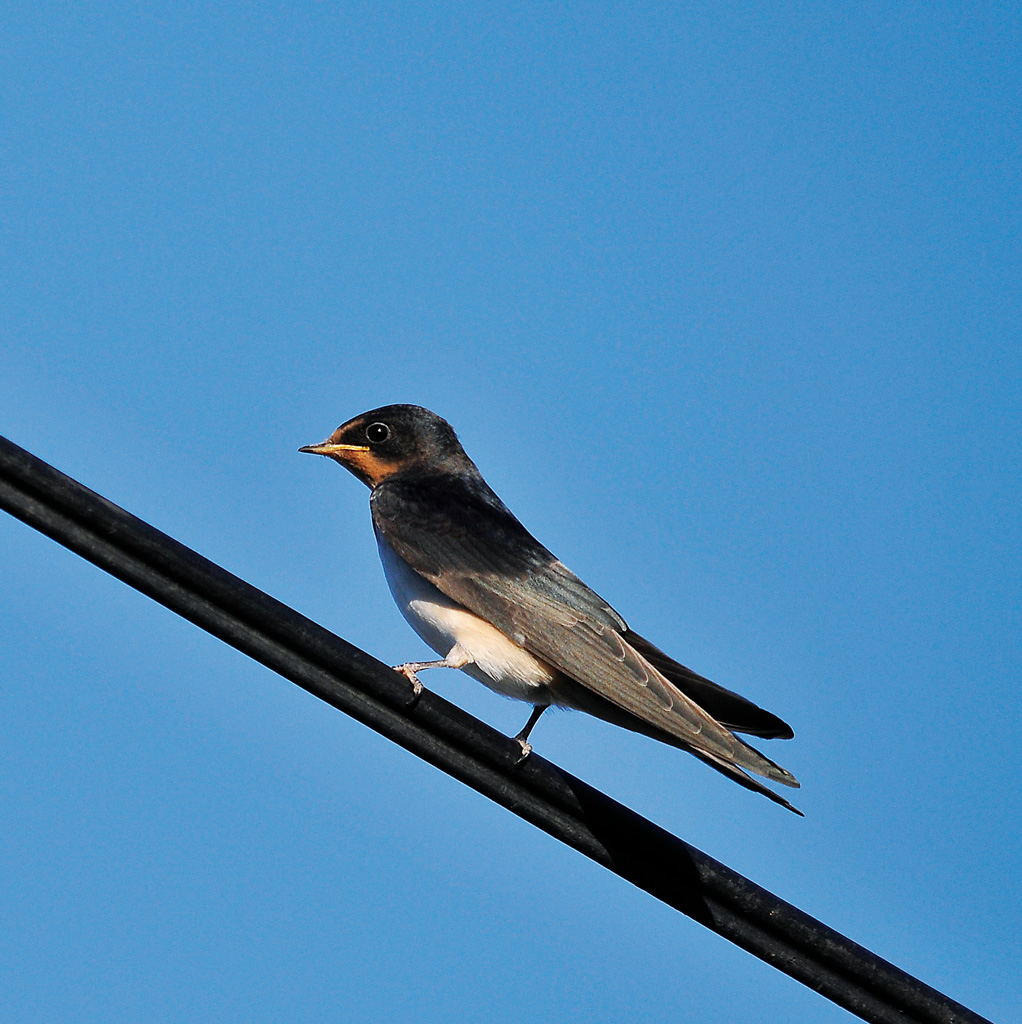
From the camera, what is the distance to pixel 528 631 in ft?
18.7

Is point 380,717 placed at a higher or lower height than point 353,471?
lower

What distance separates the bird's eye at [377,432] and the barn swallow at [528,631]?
0.59 meters

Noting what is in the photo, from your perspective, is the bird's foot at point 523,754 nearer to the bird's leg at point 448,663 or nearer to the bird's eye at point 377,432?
the bird's leg at point 448,663

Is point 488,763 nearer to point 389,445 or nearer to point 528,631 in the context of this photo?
point 528,631

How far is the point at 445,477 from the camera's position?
714 cm

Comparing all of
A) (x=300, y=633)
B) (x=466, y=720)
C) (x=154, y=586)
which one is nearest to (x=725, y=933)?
(x=466, y=720)

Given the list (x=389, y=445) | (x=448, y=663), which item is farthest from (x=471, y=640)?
(x=389, y=445)

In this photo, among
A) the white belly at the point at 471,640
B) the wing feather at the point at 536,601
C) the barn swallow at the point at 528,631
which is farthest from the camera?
the white belly at the point at 471,640

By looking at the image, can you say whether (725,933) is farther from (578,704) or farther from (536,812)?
(578,704)

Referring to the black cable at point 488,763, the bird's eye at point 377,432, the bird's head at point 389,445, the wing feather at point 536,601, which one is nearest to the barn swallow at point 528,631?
the wing feather at point 536,601

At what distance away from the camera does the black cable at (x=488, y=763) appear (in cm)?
336

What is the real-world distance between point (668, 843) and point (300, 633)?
46.9 inches

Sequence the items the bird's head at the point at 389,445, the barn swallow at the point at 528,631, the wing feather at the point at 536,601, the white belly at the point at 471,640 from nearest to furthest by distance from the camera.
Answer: the wing feather at the point at 536,601 < the barn swallow at the point at 528,631 < the white belly at the point at 471,640 < the bird's head at the point at 389,445

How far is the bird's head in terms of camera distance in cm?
734
